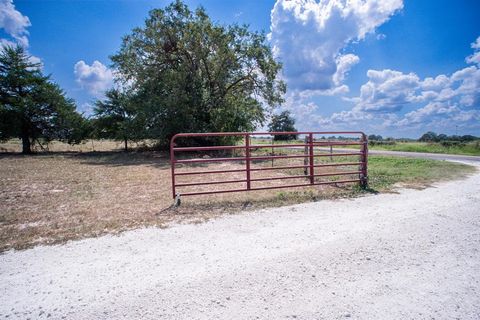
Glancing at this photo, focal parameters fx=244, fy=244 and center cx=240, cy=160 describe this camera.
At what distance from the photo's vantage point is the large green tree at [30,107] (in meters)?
22.0

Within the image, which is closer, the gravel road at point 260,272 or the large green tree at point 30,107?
the gravel road at point 260,272

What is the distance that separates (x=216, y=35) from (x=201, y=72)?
11.4 feet

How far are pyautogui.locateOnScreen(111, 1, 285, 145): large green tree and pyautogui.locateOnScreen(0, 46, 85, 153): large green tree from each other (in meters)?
7.76

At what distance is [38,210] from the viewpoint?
5.71m

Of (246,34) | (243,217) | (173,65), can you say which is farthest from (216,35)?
(243,217)

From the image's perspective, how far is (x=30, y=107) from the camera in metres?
22.1

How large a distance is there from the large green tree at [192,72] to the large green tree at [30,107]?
7762 mm

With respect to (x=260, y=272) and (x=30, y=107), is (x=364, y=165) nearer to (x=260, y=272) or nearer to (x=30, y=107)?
(x=260, y=272)

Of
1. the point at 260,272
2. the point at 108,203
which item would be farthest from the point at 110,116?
A: the point at 260,272

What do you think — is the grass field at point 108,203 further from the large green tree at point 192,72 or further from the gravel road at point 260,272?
the large green tree at point 192,72

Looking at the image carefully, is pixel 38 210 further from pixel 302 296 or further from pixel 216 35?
pixel 216 35

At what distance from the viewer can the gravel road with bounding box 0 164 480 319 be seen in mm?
2361

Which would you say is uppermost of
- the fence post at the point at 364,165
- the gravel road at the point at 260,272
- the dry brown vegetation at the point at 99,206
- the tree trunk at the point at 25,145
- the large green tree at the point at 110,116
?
the large green tree at the point at 110,116

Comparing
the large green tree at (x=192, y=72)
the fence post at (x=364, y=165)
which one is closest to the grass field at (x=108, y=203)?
the fence post at (x=364, y=165)
